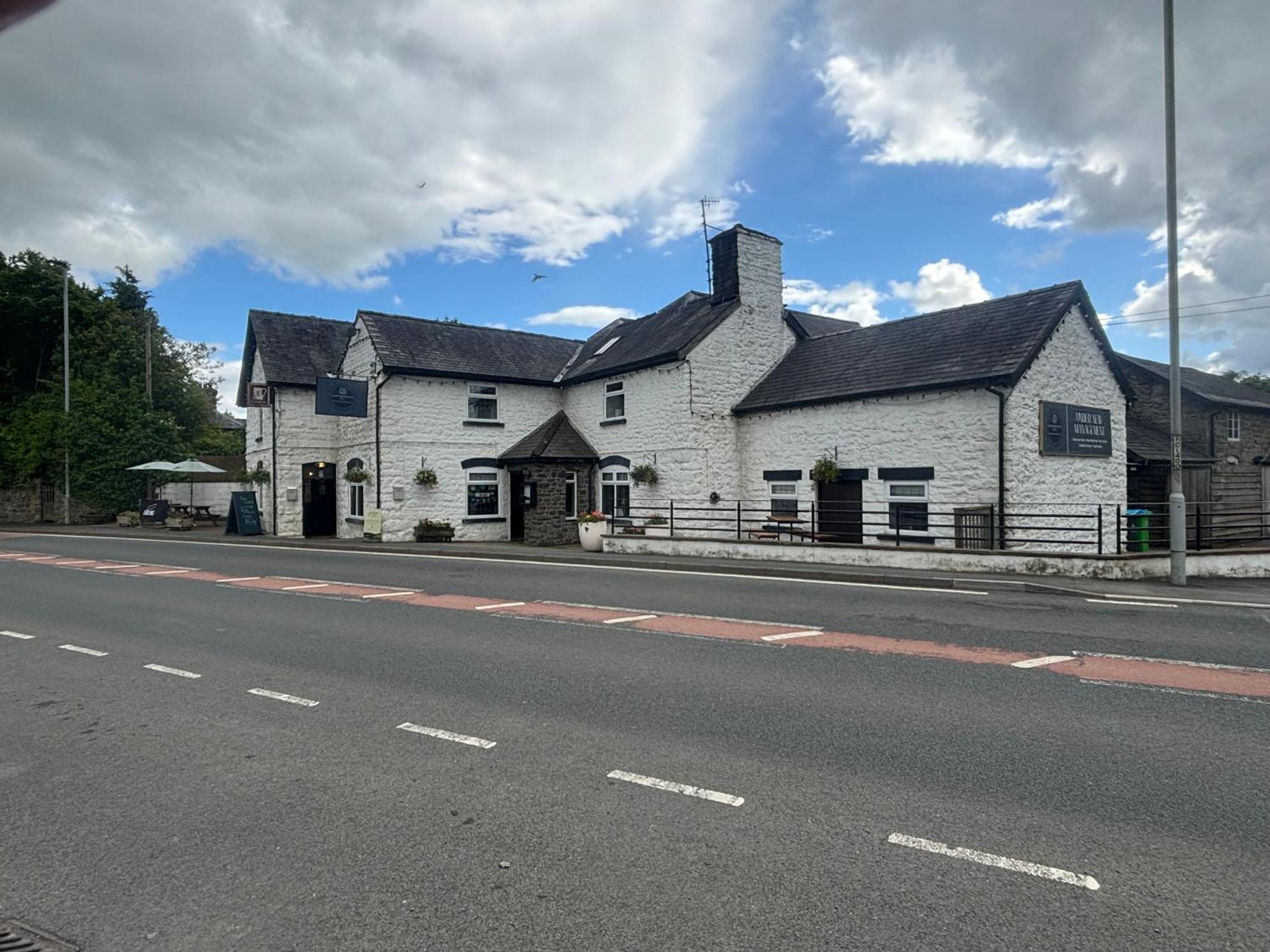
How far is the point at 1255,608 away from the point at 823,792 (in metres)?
9.80

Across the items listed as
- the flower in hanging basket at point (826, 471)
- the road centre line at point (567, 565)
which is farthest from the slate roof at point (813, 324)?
the road centre line at point (567, 565)

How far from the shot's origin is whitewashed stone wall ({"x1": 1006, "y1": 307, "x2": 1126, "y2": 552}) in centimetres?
1636

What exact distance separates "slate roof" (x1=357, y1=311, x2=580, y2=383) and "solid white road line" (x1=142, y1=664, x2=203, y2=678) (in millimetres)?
17297

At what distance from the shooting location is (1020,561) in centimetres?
1374

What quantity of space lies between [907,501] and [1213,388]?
21.3 meters

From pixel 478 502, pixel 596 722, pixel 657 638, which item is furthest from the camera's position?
pixel 478 502

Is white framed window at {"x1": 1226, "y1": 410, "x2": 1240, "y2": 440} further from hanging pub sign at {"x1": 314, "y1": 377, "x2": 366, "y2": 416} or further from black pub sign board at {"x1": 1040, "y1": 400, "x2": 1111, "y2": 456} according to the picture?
hanging pub sign at {"x1": 314, "y1": 377, "x2": 366, "y2": 416}

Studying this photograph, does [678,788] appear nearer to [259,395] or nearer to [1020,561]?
[1020,561]

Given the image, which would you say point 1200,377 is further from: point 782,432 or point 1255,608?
point 1255,608

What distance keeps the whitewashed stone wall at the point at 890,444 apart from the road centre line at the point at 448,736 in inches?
430

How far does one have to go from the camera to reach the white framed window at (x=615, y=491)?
23672 millimetres

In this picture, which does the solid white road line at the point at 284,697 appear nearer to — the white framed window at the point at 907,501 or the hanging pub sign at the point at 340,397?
the white framed window at the point at 907,501

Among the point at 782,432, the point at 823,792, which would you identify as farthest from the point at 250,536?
the point at 823,792

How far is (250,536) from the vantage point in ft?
86.8
